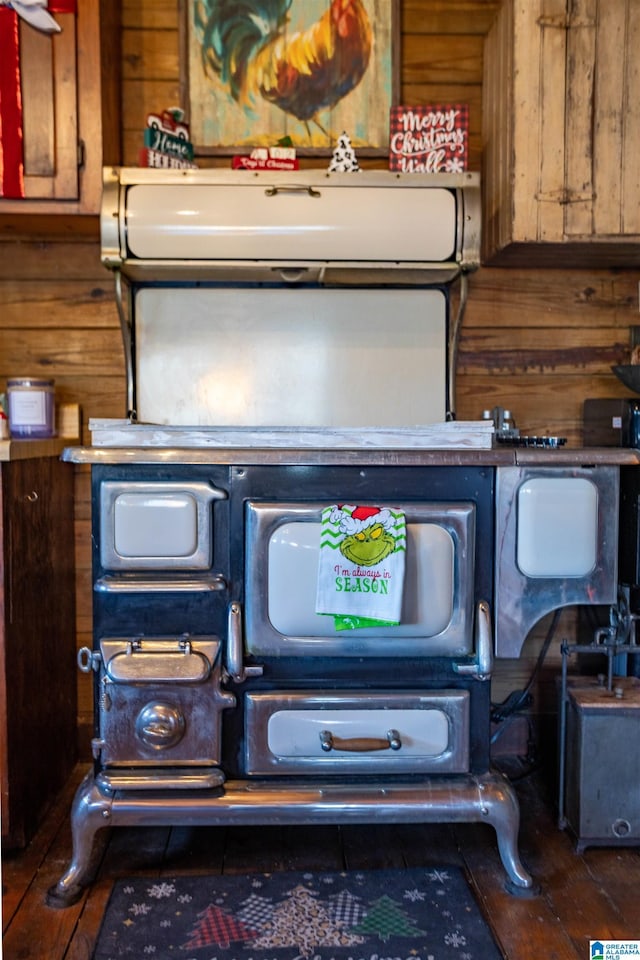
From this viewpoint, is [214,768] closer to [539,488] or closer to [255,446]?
[255,446]

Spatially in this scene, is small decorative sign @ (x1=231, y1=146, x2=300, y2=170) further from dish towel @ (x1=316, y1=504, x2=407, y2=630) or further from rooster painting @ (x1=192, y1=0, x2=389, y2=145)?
dish towel @ (x1=316, y1=504, x2=407, y2=630)

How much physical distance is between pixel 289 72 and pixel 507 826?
195 centimetres

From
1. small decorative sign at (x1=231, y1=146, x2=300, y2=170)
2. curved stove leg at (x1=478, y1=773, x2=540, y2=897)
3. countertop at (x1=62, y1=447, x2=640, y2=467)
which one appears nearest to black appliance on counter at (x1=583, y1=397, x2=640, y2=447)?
countertop at (x1=62, y1=447, x2=640, y2=467)

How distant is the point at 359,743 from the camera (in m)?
1.54

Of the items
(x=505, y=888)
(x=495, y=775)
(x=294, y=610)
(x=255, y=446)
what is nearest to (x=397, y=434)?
(x=255, y=446)

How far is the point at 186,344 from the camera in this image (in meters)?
2.15

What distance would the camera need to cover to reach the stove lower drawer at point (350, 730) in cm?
155

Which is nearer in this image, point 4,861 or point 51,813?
point 4,861

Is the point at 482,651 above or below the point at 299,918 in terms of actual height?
above

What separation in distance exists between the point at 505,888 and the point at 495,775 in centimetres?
22

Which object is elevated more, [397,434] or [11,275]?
[11,275]

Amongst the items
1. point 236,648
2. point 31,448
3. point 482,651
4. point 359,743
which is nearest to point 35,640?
point 31,448

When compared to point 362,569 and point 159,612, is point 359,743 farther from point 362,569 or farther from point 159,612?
point 159,612

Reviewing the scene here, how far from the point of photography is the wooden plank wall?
213cm
